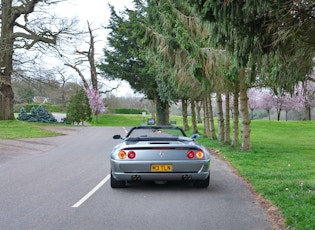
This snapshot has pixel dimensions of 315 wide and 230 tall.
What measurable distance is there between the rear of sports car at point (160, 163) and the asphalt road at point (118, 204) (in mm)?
333

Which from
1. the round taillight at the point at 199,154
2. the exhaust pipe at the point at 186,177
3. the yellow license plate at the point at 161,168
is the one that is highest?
the round taillight at the point at 199,154

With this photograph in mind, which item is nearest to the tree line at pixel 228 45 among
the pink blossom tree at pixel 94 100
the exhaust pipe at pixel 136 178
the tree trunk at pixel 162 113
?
the exhaust pipe at pixel 136 178

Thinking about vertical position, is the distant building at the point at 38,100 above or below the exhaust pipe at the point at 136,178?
above

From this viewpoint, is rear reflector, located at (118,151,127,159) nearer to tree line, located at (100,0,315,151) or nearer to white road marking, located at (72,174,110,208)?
white road marking, located at (72,174,110,208)

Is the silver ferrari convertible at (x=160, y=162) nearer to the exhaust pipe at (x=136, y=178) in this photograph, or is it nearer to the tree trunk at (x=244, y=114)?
the exhaust pipe at (x=136, y=178)

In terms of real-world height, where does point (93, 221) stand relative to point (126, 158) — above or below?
below

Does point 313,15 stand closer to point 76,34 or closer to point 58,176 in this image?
point 58,176

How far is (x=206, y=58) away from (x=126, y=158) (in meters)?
5.20

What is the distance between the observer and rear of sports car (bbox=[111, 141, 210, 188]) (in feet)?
24.9

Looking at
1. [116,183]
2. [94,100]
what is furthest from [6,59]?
[116,183]

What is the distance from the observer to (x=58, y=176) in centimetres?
1009

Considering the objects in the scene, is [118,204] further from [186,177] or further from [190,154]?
[190,154]

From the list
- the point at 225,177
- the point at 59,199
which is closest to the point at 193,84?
the point at 225,177

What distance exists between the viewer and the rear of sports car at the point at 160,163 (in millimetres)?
7602
